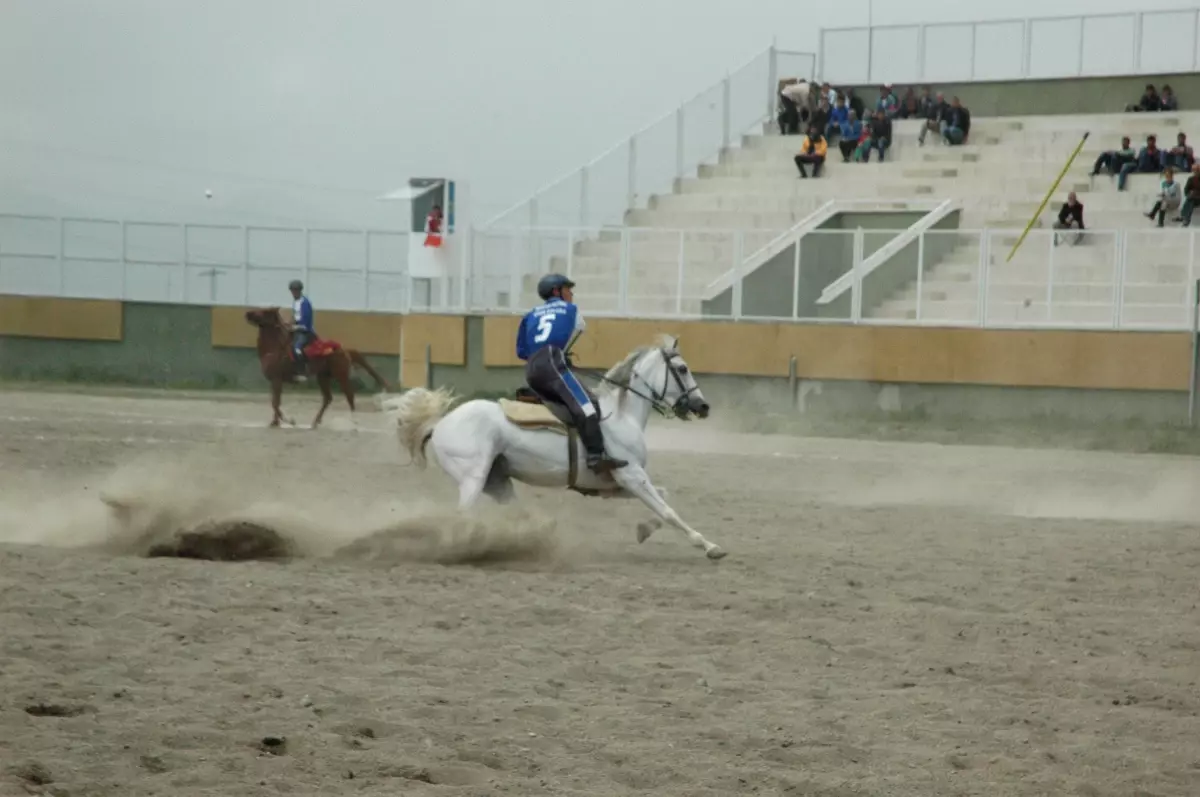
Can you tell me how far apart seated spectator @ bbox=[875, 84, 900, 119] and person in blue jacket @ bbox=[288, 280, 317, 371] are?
14.7 m

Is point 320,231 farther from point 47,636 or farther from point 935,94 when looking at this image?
point 47,636

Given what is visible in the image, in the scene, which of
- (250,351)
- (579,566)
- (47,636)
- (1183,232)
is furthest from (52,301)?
(47,636)

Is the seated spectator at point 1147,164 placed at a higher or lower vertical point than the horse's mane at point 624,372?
higher

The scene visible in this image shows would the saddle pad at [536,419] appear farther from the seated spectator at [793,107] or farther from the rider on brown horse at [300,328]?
the seated spectator at [793,107]

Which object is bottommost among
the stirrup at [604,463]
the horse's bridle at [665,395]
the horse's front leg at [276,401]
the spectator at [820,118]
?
the horse's front leg at [276,401]

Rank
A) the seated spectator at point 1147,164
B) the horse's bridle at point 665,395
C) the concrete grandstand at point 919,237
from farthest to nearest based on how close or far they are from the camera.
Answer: the seated spectator at point 1147,164 → the concrete grandstand at point 919,237 → the horse's bridle at point 665,395

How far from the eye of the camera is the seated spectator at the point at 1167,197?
102 feet

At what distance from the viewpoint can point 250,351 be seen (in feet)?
131

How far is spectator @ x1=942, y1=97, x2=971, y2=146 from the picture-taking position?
37.4 meters

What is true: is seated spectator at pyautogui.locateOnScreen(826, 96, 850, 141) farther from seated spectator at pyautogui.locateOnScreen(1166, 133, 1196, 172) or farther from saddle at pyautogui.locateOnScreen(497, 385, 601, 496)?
saddle at pyautogui.locateOnScreen(497, 385, 601, 496)

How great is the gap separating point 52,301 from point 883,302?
19.2 m

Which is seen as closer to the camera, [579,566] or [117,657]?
[117,657]

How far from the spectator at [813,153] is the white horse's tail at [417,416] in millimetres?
24382

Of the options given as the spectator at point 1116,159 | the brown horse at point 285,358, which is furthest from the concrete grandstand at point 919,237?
the brown horse at point 285,358
